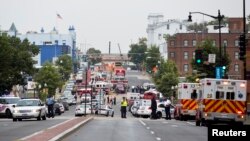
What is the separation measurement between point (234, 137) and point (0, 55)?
65217 millimetres

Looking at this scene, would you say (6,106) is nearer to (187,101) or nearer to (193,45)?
(187,101)

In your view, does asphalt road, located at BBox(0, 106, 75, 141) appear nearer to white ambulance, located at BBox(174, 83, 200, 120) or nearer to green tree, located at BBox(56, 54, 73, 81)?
white ambulance, located at BBox(174, 83, 200, 120)

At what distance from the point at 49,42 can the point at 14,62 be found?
90.6 metres

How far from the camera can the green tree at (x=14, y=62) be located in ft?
238

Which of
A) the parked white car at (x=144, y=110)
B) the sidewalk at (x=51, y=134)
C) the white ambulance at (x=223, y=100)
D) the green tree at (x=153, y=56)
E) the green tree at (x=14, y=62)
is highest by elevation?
the green tree at (x=153, y=56)

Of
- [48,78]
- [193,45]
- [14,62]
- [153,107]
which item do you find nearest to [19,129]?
[153,107]

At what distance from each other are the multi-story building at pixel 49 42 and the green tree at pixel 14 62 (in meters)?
73.6

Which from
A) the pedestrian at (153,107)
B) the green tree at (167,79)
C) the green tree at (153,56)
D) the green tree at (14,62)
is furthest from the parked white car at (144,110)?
the green tree at (153,56)

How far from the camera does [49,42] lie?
6713 inches

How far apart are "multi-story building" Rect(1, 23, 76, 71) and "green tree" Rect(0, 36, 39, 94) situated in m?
73.6

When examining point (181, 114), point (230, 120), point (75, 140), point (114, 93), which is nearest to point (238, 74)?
point (114, 93)

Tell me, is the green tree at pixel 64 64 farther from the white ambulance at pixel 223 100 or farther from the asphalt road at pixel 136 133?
the asphalt road at pixel 136 133

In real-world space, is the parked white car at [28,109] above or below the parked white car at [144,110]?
above

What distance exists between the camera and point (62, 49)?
172 m
